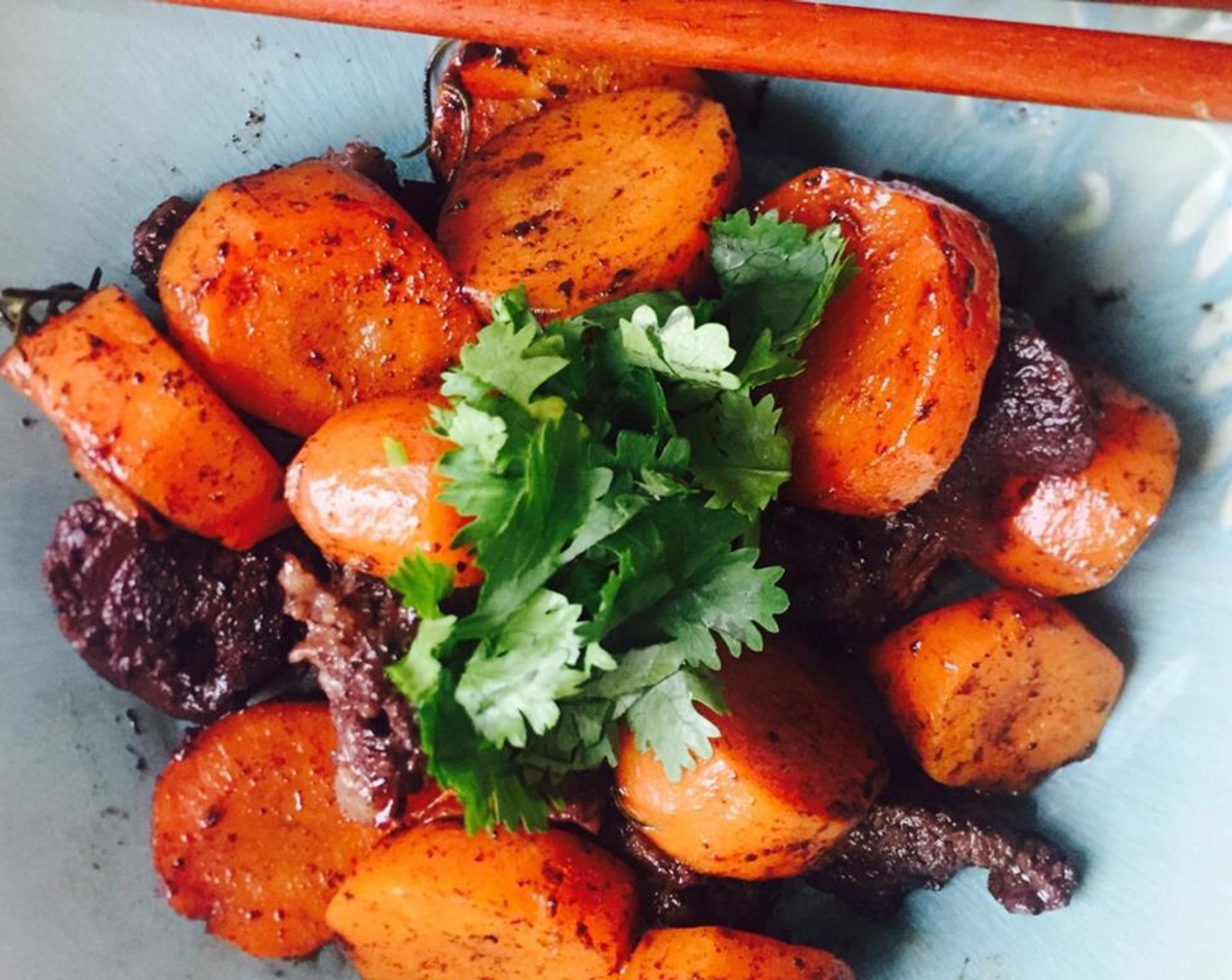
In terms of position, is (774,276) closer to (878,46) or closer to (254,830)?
(878,46)

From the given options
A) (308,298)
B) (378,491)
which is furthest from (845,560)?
(308,298)

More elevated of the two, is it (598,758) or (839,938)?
(598,758)

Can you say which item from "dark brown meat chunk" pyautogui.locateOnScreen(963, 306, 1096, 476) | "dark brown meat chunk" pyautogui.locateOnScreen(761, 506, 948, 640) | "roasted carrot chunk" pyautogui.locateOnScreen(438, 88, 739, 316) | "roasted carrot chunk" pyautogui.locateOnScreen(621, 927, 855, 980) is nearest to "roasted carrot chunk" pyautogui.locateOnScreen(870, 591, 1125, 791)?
"dark brown meat chunk" pyautogui.locateOnScreen(761, 506, 948, 640)

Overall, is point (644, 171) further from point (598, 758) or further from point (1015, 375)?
point (598, 758)

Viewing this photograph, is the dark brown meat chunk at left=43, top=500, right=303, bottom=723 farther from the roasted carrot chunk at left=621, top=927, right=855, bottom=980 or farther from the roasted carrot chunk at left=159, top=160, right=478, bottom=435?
the roasted carrot chunk at left=621, top=927, right=855, bottom=980

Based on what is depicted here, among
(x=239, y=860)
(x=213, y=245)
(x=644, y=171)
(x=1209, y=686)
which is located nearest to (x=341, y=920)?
(x=239, y=860)

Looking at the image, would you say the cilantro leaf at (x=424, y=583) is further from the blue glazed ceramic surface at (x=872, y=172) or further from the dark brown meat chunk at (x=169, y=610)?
the blue glazed ceramic surface at (x=872, y=172)
